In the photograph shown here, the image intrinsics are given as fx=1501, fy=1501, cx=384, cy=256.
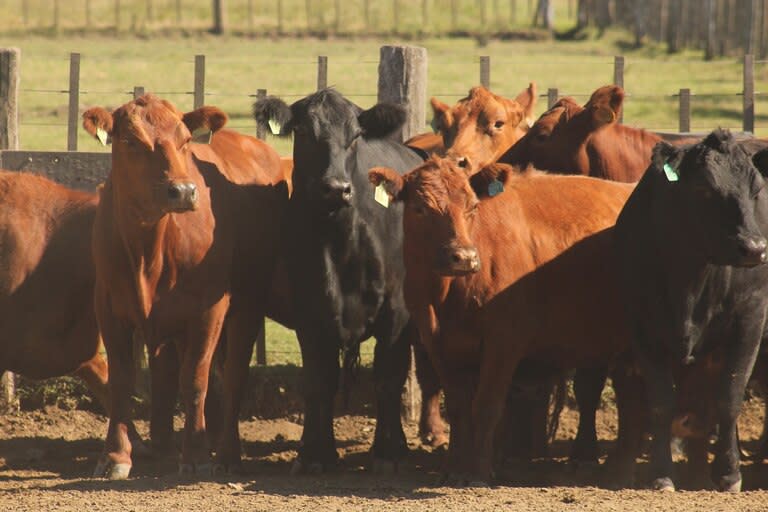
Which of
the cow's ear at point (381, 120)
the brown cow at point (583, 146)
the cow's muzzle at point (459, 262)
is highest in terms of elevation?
the cow's ear at point (381, 120)

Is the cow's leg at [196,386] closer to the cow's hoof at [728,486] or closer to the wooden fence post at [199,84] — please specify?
the cow's hoof at [728,486]

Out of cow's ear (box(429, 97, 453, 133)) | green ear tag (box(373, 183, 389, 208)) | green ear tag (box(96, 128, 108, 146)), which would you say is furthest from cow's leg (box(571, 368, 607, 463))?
green ear tag (box(96, 128, 108, 146))

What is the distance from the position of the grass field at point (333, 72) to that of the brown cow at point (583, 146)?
7870 mm

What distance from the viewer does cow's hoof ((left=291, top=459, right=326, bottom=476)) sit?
8.66 m

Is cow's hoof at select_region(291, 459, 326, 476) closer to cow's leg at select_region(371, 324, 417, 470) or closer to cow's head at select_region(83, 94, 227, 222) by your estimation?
cow's leg at select_region(371, 324, 417, 470)

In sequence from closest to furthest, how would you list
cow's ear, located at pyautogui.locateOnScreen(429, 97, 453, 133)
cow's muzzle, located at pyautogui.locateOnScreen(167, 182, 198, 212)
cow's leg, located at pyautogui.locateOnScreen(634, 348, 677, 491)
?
1. cow's leg, located at pyautogui.locateOnScreen(634, 348, 677, 491)
2. cow's muzzle, located at pyautogui.locateOnScreen(167, 182, 198, 212)
3. cow's ear, located at pyautogui.locateOnScreen(429, 97, 453, 133)

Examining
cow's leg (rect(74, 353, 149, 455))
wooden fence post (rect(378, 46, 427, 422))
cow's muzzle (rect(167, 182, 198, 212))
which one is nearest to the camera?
cow's muzzle (rect(167, 182, 198, 212))

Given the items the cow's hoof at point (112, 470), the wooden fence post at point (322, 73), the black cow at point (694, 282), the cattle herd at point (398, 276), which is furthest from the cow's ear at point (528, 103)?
the cow's hoof at point (112, 470)

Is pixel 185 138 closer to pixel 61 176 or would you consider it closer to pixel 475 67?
pixel 61 176

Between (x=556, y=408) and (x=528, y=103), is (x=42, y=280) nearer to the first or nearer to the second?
(x=556, y=408)

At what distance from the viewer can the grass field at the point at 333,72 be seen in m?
20.0

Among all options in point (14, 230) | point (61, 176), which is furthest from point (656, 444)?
point (61, 176)

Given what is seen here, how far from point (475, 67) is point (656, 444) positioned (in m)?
16.0

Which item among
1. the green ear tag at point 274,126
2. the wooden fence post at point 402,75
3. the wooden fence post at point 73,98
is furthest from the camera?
the wooden fence post at point 73,98
